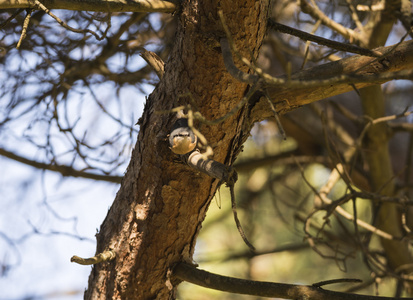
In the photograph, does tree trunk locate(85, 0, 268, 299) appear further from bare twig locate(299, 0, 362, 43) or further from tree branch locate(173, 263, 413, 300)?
bare twig locate(299, 0, 362, 43)

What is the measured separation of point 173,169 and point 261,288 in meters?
0.38

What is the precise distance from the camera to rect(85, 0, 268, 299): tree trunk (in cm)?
111

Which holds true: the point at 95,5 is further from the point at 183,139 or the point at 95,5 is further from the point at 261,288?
the point at 261,288

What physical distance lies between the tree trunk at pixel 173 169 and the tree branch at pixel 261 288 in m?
0.10

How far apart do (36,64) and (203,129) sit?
114cm

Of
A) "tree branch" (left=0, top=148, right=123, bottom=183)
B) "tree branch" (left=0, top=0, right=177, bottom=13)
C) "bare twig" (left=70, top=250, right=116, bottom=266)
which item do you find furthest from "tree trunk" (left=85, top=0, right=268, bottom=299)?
"tree branch" (left=0, top=148, right=123, bottom=183)

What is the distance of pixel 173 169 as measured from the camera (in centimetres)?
119

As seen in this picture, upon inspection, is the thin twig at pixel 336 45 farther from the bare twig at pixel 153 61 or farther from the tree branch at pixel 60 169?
the tree branch at pixel 60 169

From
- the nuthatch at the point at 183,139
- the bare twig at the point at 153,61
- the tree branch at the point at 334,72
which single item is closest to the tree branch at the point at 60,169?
the bare twig at the point at 153,61

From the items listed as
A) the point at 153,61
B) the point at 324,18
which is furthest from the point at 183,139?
the point at 324,18

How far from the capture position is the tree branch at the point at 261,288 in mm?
1071

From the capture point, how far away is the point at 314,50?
226 cm

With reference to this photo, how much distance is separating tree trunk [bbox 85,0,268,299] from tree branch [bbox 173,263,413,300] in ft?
0.32

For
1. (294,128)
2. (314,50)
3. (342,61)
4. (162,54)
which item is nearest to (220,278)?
(342,61)
